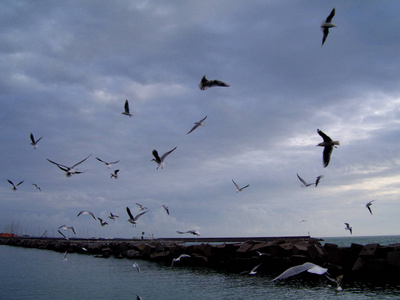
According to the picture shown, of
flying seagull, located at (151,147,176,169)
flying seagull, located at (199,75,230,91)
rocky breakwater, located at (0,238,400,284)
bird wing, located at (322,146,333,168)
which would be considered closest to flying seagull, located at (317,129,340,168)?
bird wing, located at (322,146,333,168)

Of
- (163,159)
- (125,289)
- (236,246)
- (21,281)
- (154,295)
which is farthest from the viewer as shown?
(236,246)

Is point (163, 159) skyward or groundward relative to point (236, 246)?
skyward

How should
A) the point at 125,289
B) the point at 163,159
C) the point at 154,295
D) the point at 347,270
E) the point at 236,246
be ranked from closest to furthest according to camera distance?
the point at 163,159 < the point at 154,295 < the point at 125,289 < the point at 347,270 < the point at 236,246

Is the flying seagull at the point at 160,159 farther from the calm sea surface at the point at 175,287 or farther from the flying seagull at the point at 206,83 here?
the calm sea surface at the point at 175,287

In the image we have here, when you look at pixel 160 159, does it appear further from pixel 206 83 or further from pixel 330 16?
pixel 330 16

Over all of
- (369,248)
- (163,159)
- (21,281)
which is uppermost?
(163,159)

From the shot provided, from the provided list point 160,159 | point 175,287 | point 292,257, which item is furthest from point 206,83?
point 292,257

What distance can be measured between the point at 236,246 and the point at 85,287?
11.0 metres

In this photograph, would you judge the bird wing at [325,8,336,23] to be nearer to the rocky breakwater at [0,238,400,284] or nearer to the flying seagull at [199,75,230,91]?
the flying seagull at [199,75,230,91]

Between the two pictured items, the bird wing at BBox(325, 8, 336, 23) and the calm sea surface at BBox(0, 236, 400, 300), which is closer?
the bird wing at BBox(325, 8, 336, 23)

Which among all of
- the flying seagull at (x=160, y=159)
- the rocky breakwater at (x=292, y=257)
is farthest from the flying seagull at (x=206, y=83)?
the rocky breakwater at (x=292, y=257)

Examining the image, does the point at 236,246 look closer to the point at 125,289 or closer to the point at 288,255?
the point at 288,255

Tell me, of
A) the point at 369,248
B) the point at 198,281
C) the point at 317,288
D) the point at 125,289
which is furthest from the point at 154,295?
the point at 369,248

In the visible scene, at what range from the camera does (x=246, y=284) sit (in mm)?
16297
